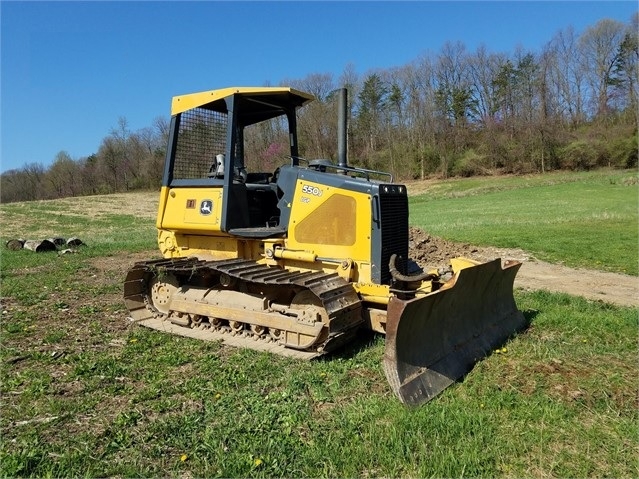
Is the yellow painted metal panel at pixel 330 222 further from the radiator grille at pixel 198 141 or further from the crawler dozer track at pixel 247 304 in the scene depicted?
the radiator grille at pixel 198 141

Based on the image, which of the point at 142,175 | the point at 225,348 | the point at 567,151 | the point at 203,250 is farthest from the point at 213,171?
the point at 142,175

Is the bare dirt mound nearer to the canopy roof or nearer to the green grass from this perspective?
the green grass

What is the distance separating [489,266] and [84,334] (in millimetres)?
4799

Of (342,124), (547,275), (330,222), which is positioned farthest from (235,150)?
(547,275)

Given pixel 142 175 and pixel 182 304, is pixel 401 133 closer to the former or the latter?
pixel 142 175

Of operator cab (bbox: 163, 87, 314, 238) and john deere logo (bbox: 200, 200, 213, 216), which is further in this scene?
john deere logo (bbox: 200, 200, 213, 216)

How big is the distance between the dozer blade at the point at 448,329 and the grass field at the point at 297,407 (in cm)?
18

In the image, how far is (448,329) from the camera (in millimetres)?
4938

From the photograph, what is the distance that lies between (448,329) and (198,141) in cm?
422

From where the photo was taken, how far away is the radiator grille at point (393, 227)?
5.40m

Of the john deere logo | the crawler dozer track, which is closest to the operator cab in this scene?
the john deere logo

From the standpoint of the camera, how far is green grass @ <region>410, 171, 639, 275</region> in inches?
455

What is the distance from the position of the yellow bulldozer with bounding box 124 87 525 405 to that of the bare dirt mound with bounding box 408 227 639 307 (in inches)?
106

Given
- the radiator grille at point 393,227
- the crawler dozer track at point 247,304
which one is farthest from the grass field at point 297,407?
the radiator grille at point 393,227
